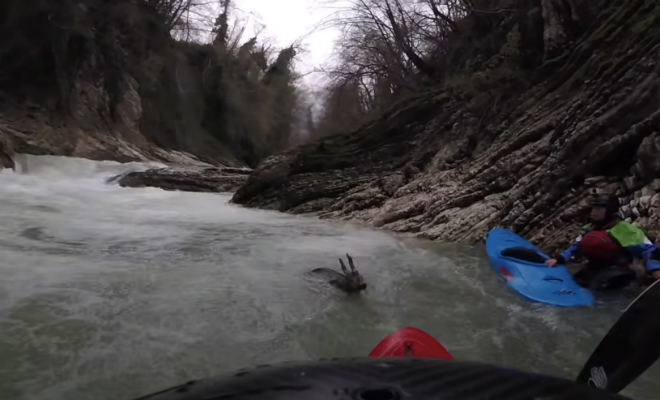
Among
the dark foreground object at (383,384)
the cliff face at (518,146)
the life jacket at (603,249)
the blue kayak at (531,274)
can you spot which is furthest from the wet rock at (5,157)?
the dark foreground object at (383,384)

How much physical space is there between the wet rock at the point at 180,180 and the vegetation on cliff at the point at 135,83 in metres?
2.93

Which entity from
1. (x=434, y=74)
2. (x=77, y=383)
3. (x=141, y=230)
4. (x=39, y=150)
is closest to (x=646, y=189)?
(x=77, y=383)

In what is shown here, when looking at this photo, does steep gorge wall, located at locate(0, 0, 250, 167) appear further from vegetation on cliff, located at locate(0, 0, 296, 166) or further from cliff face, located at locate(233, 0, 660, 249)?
cliff face, located at locate(233, 0, 660, 249)

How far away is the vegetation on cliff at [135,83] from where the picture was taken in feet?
60.8

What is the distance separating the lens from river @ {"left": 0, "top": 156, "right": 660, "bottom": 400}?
3223mm

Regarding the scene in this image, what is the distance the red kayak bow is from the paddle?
66 cm

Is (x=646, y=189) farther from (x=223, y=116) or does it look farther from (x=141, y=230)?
(x=223, y=116)

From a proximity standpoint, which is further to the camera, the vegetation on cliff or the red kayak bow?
the vegetation on cliff

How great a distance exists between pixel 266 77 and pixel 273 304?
114 feet

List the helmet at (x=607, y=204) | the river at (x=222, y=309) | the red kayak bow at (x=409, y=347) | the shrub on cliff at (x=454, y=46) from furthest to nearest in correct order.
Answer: the shrub on cliff at (x=454, y=46) → the helmet at (x=607, y=204) → the river at (x=222, y=309) → the red kayak bow at (x=409, y=347)

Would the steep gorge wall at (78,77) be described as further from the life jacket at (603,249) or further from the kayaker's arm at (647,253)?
the kayaker's arm at (647,253)

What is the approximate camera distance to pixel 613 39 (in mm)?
7941

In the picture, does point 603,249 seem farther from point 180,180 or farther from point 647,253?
point 180,180

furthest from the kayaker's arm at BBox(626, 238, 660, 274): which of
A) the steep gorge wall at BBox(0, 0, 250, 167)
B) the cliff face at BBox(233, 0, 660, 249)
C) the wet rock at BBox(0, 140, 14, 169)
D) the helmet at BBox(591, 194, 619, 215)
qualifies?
the steep gorge wall at BBox(0, 0, 250, 167)
